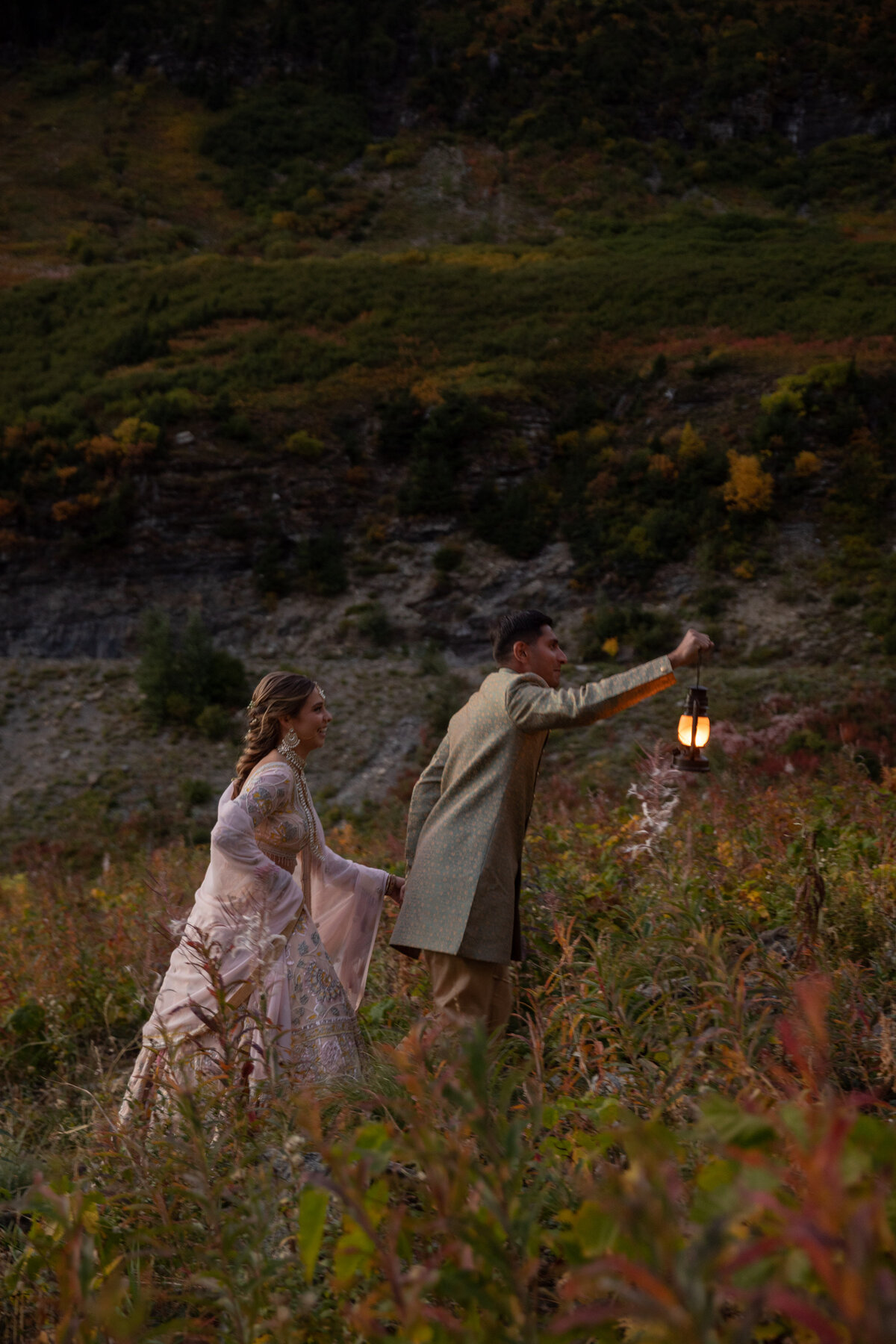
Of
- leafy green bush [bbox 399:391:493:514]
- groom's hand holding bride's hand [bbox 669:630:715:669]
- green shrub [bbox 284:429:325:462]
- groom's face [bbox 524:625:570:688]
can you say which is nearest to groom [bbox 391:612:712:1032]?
groom's face [bbox 524:625:570:688]

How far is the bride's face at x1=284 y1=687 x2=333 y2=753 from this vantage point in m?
Result: 3.31

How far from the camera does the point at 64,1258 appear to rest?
970 millimetres

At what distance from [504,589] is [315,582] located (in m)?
4.36

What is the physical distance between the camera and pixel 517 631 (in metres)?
2.88

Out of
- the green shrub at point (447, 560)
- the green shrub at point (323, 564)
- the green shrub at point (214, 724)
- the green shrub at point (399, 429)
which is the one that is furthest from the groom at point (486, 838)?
the green shrub at point (399, 429)

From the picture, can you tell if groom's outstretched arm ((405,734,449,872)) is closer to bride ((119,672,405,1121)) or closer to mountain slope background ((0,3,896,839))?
bride ((119,672,405,1121))

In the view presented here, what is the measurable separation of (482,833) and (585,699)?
1.89 feet

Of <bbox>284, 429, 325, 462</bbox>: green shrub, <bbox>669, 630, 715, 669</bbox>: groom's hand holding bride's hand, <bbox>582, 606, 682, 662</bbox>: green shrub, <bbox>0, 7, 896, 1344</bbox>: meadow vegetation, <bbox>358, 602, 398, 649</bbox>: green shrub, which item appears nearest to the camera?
<bbox>0, 7, 896, 1344</bbox>: meadow vegetation

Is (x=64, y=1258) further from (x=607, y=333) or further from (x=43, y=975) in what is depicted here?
(x=607, y=333)

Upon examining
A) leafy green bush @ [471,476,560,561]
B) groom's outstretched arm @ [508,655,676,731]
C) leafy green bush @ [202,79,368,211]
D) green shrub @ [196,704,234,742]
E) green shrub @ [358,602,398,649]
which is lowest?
green shrub @ [196,704,234,742]

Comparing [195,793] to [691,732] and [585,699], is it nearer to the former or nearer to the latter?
[691,732]

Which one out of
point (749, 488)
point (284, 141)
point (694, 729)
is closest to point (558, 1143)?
point (694, 729)

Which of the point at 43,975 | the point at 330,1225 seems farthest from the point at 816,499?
the point at 330,1225

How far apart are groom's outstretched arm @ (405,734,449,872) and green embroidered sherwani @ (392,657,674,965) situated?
103 mm
